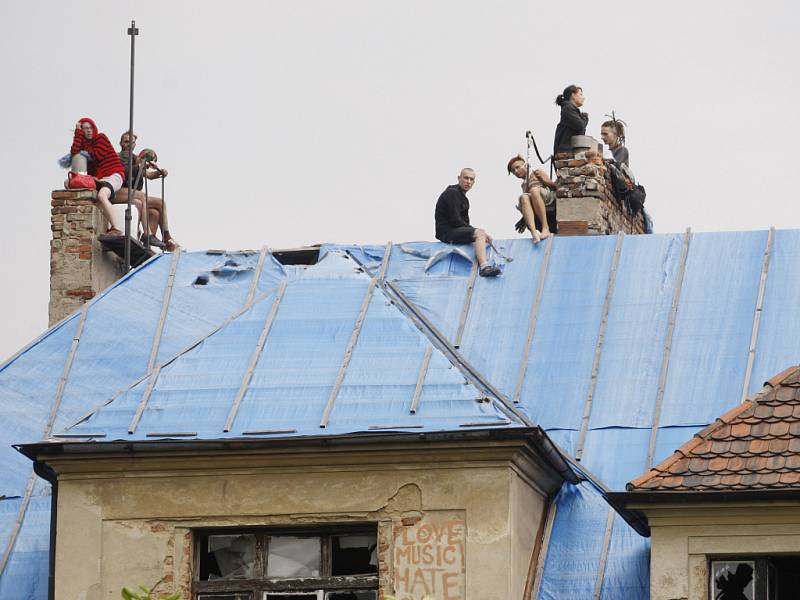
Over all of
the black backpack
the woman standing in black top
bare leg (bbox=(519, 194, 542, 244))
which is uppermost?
the woman standing in black top

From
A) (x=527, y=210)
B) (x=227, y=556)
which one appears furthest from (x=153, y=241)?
(x=227, y=556)

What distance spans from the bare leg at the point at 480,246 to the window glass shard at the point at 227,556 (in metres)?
5.58

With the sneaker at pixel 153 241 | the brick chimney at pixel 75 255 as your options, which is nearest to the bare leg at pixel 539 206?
the sneaker at pixel 153 241

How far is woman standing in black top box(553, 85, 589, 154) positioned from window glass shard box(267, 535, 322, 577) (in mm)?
9912

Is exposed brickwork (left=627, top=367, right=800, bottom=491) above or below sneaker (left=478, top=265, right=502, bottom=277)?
below

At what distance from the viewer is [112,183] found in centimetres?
2925

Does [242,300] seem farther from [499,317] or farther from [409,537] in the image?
[409,537]

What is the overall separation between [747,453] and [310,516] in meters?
3.92

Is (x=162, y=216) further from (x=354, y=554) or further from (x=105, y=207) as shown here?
(x=354, y=554)

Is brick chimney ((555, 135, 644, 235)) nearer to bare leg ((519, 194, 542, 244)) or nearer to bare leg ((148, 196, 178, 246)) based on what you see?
bare leg ((519, 194, 542, 244))

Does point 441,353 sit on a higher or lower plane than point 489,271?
lower

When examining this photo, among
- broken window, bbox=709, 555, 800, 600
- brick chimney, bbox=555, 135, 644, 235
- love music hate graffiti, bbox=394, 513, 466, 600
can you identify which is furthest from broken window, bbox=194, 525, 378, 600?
brick chimney, bbox=555, 135, 644, 235

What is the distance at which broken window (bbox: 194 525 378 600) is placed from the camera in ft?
68.9

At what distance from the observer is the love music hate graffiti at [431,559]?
815 inches
